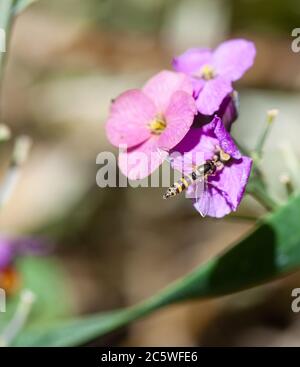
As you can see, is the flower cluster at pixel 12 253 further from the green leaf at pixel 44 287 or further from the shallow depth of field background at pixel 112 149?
the shallow depth of field background at pixel 112 149

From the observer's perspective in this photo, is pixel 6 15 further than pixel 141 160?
Yes

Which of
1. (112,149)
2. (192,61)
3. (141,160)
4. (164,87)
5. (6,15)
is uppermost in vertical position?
(112,149)

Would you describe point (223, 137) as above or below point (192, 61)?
below

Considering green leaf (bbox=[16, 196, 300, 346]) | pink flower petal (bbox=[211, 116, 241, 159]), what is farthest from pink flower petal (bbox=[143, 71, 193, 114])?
green leaf (bbox=[16, 196, 300, 346])

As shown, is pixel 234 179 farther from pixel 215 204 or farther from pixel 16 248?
pixel 16 248

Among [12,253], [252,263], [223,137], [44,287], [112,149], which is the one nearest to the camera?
[223,137]

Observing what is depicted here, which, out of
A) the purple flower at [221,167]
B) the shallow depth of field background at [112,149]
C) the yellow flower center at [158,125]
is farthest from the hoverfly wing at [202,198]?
the shallow depth of field background at [112,149]

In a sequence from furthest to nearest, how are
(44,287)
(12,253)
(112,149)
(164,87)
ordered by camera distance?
(112,149), (44,287), (12,253), (164,87)

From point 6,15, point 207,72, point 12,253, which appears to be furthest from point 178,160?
point 12,253

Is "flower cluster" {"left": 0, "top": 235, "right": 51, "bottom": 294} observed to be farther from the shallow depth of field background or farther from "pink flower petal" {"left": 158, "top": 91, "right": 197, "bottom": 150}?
"pink flower petal" {"left": 158, "top": 91, "right": 197, "bottom": 150}
